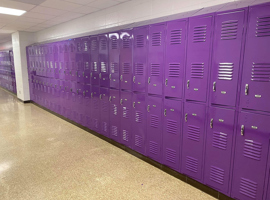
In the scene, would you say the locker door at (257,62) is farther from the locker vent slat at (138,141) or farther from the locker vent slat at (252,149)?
the locker vent slat at (138,141)

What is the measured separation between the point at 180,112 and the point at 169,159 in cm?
74

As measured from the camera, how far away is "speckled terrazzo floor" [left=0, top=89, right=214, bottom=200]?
2348 mm

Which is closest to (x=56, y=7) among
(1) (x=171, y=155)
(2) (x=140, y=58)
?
(2) (x=140, y=58)

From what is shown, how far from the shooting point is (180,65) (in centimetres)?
249

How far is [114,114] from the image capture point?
3697mm

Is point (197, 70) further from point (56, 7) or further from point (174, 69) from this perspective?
point (56, 7)

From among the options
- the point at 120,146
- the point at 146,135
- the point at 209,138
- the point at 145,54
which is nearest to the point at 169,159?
the point at 146,135

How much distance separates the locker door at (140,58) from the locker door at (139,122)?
168 mm

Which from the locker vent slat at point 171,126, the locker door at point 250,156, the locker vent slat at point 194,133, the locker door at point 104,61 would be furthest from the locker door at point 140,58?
the locker door at point 250,156

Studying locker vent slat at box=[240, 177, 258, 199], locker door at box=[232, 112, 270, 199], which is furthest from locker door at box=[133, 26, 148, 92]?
locker vent slat at box=[240, 177, 258, 199]

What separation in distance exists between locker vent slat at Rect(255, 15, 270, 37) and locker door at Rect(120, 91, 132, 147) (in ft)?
6.63

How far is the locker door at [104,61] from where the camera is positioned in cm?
369

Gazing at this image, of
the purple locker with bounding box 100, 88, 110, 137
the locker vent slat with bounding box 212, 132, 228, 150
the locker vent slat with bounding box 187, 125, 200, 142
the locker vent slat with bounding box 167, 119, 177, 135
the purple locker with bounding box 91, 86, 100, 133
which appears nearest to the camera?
the locker vent slat with bounding box 212, 132, 228, 150

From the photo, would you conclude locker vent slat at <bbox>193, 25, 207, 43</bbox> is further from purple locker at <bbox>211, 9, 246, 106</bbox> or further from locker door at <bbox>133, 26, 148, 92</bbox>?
locker door at <bbox>133, 26, 148, 92</bbox>
